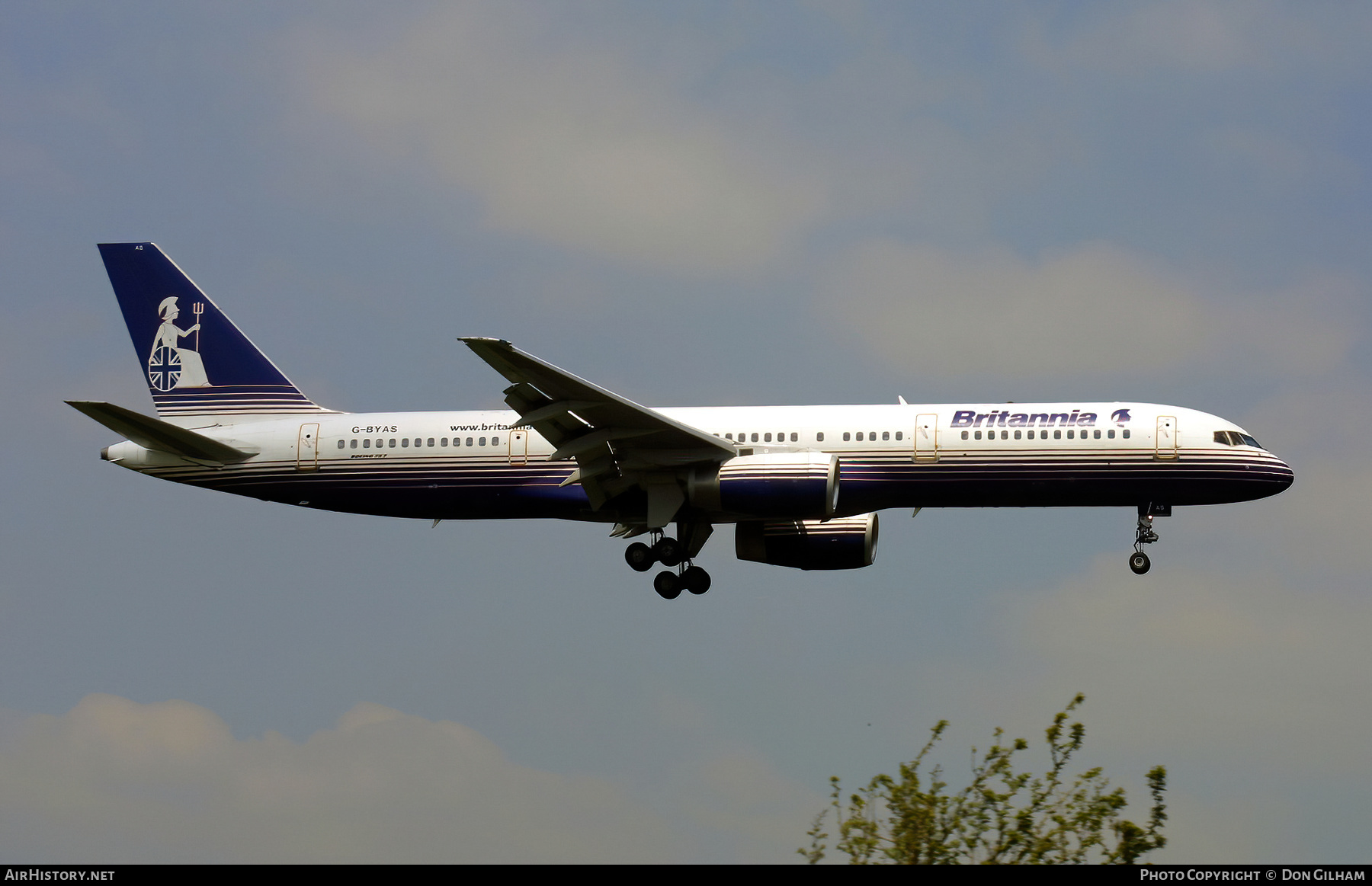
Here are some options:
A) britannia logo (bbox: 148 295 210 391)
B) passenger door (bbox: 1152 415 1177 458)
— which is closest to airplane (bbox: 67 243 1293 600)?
passenger door (bbox: 1152 415 1177 458)

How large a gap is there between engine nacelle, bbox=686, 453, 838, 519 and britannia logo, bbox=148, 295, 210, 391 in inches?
623

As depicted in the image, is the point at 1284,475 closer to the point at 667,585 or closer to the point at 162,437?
the point at 667,585

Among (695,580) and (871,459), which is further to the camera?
(695,580)

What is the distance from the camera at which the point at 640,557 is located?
41688 mm

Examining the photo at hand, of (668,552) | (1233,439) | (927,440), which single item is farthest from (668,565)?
(1233,439)

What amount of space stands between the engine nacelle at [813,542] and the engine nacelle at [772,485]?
476cm

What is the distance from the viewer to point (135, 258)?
46.4 meters

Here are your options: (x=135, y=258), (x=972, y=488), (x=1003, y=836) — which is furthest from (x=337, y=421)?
(x=1003, y=836)

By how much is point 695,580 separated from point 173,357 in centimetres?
1649

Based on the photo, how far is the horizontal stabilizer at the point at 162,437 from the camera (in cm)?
3906

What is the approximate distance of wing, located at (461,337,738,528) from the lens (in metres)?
35.8

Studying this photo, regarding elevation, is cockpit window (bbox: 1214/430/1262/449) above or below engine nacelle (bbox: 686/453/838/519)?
above

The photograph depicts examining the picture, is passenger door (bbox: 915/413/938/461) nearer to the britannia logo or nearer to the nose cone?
the nose cone
